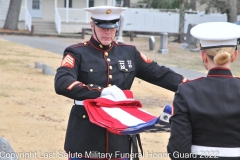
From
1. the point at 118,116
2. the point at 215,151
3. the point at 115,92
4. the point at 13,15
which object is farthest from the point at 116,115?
the point at 13,15

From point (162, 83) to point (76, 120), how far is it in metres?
0.72

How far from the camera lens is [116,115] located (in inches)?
154

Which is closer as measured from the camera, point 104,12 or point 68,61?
point 68,61

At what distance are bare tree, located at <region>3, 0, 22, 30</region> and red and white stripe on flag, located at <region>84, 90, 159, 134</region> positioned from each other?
103ft

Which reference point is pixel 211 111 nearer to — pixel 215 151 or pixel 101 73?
pixel 215 151

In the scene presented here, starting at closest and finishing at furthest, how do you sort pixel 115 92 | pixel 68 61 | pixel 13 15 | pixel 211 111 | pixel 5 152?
1. pixel 211 111
2. pixel 115 92
3. pixel 68 61
4. pixel 5 152
5. pixel 13 15

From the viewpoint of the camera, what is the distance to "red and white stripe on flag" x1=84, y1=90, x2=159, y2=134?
12.4 ft

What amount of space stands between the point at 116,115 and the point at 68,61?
59 centimetres

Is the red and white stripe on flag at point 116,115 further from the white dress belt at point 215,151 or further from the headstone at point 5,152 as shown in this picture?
the headstone at point 5,152

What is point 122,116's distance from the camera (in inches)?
154

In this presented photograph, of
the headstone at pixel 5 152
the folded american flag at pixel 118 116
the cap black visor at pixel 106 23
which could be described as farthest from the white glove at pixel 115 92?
the headstone at pixel 5 152

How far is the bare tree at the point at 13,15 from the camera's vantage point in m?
34.6

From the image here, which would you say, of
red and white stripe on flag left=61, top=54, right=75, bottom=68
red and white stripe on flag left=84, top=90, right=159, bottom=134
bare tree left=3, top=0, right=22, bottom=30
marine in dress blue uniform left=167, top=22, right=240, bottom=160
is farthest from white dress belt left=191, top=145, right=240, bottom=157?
bare tree left=3, top=0, right=22, bottom=30

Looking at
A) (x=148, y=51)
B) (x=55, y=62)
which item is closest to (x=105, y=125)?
(x=55, y=62)
